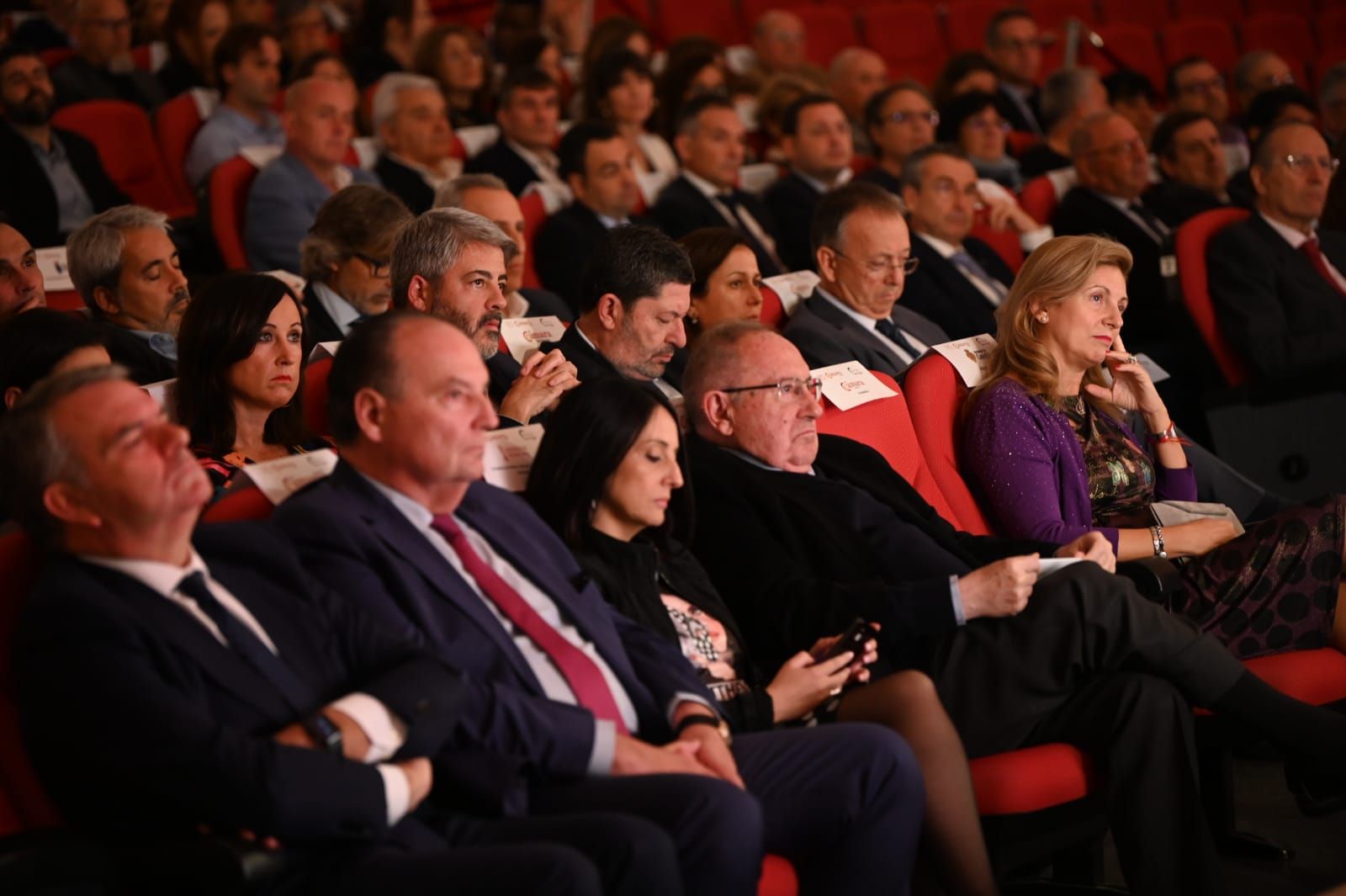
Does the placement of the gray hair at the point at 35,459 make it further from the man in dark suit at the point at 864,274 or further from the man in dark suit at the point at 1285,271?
the man in dark suit at the point at 1285,271

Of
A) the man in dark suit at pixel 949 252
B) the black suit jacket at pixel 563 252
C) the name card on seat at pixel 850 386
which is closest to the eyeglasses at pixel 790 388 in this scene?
the name card on seat at pixel 850 386

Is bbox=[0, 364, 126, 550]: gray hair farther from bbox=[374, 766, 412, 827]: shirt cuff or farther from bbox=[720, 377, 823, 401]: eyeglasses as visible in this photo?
bbox=[720, 377, 823, 401]: eyeglasses

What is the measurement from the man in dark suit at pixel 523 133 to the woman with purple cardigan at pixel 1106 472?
115 inches

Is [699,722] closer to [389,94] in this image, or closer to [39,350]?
[39,350]

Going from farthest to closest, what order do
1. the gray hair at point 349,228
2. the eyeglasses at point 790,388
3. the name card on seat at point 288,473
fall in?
1. the gray hair at point 349,228
2. the eyeglasses at point 790,388
3. the name card on seat at point 288,473

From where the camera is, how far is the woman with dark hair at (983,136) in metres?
6.84

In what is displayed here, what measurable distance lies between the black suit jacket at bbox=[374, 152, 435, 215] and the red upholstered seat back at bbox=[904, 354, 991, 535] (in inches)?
103

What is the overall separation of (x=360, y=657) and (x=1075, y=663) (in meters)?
1.30

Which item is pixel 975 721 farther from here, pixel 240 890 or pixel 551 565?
pixel 240 890

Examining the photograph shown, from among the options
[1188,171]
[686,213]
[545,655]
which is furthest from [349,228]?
[1188,171]

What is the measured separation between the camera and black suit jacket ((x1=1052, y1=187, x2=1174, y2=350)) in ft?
18.6

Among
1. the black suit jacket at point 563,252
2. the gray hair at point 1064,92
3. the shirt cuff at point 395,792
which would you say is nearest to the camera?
the shirt cuff at point 395,792

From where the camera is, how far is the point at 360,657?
6.75 ft

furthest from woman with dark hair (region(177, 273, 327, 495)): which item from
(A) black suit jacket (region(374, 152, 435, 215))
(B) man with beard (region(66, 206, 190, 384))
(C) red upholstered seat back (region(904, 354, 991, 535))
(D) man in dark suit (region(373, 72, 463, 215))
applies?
(D) man in dark suit (region(373, 72, 463, 215))
